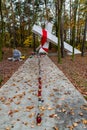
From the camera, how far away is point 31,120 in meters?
5.31

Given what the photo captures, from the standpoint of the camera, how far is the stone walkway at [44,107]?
5.05 meters

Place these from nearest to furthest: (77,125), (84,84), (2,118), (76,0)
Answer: (77,125), (2,118), (84,84), (76,0)

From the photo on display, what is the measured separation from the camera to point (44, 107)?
20.3 feet

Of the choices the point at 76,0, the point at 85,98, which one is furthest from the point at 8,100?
the point at 76,0

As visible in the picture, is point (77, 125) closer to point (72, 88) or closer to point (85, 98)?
point (85, 98)

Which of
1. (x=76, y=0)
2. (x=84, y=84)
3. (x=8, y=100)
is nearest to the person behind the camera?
(x=8, y=100)

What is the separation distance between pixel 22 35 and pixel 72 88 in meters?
29.5

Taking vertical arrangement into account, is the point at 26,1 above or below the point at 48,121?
above

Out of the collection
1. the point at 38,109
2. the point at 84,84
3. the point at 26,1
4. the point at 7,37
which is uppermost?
the point at 26,1

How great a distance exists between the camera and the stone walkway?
16.6ft

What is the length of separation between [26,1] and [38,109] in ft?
97.8

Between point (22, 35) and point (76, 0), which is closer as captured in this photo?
point (76, 0)

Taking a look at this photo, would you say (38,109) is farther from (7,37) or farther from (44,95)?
(7,37)

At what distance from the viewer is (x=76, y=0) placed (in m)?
16.2
